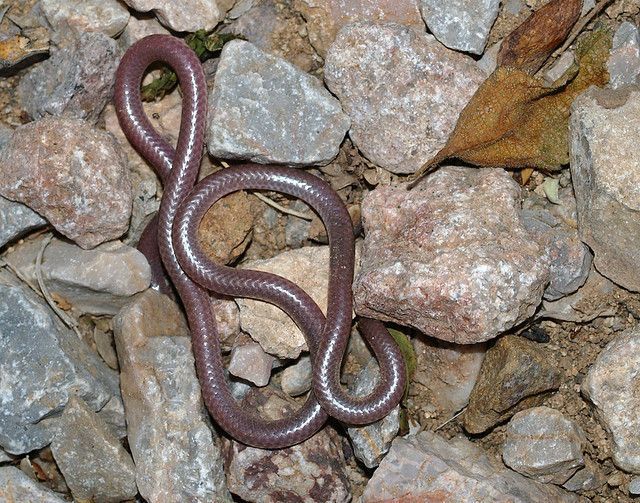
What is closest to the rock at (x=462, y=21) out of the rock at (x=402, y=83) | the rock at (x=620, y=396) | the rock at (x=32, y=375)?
the rock at (x=402, y=83)

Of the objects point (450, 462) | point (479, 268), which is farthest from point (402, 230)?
point (450, 462)

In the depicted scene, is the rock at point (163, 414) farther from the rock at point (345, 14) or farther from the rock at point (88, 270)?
the rock at point (345, 14)

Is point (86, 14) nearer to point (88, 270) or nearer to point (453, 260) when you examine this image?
point (88, 270)

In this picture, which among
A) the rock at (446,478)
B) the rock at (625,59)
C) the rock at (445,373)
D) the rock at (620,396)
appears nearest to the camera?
the rock at (620,396)

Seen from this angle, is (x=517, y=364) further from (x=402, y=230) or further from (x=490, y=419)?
(x=402, y=230)

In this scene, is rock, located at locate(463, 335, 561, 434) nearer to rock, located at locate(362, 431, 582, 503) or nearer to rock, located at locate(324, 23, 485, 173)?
rock, located at locate(362, 431, 582, 503)

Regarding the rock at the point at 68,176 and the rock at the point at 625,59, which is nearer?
the rock at the point at 625,59

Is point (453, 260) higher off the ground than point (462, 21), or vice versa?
point (462, 21)

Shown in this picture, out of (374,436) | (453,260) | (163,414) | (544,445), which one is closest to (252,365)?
(163,414)
